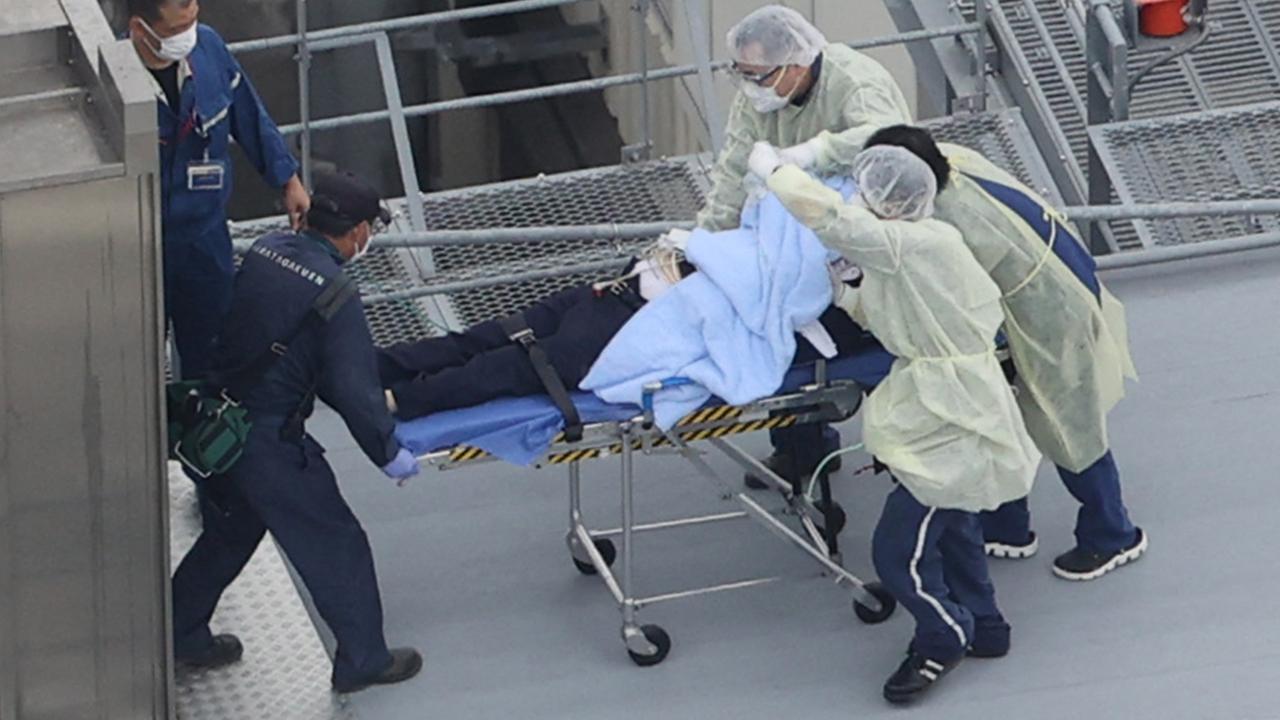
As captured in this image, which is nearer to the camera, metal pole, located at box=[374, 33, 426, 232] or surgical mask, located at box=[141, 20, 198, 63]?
surgical mask, located at box=[141, 20, 198, 63]

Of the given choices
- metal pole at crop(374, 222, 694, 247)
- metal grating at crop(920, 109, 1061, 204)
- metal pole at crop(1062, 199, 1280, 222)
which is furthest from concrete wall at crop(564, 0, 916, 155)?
metal pole at crop(374, 222, 694, 247)

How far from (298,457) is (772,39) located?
1645 mm

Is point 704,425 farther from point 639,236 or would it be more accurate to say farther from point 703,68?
point 703,68

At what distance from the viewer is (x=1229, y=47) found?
32.0 feet

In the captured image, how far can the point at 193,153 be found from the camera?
241 inches

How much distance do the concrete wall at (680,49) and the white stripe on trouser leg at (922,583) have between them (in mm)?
5012

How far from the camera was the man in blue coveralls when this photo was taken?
593 cm

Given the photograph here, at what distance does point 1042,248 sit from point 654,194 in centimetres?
319

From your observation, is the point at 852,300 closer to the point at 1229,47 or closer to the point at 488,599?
the point at 488,599

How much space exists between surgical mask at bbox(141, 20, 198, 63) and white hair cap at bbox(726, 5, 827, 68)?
1.40m

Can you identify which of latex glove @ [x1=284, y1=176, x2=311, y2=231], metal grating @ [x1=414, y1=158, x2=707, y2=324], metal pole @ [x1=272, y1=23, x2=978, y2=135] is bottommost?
metal grating @ [x1=414, y1=158, x2=707, y2=324]

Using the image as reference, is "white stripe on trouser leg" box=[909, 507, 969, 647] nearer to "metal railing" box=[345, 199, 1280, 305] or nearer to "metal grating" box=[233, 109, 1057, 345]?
"metal railing" box=[345, 199, 1280, 305]

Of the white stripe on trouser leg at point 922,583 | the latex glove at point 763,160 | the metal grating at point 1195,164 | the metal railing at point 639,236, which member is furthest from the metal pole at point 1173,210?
the white stripe on trouser leg at point 922,583

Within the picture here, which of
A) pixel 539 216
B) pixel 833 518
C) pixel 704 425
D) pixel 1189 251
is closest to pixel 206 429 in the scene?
pixel 704 425
